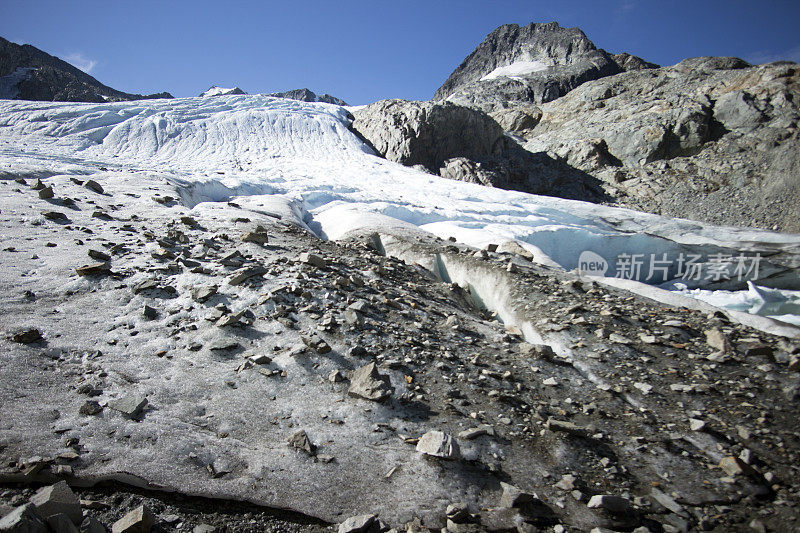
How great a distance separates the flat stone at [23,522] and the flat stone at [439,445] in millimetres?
1951

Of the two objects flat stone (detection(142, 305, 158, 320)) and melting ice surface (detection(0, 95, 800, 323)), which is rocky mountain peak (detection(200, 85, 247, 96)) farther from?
flat stone (detection(142, 305, 158, 320))

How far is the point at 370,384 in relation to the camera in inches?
126

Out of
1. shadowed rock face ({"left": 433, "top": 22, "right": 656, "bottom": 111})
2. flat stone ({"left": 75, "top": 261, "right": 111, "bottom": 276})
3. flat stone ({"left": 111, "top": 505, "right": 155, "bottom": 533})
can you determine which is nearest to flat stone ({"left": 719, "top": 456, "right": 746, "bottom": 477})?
flat stone ({"left": 111, "top": 505, "right": 155, "bottom": 533})

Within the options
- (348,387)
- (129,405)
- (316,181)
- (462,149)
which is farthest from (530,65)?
(129,405)

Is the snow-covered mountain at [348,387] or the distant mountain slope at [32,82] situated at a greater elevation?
the distant mountain slope at [32,82]

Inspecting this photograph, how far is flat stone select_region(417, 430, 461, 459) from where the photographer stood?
104 inches

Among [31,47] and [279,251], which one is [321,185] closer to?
[279,251]

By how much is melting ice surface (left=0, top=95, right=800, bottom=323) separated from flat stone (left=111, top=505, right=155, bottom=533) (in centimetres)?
739

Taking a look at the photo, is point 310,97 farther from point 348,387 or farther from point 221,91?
point 348,387

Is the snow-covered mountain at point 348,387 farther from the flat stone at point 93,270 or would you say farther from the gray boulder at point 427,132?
the gray boulder at point 427,132

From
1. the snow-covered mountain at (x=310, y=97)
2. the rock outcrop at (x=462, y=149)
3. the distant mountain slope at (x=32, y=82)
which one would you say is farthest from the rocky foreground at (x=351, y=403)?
the snow-covered mountain at (x=310, y=97)

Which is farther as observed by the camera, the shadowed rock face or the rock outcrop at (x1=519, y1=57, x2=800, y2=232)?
the shadowed rock face

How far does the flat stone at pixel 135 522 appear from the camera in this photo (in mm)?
1927

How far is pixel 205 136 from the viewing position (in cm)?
1941
